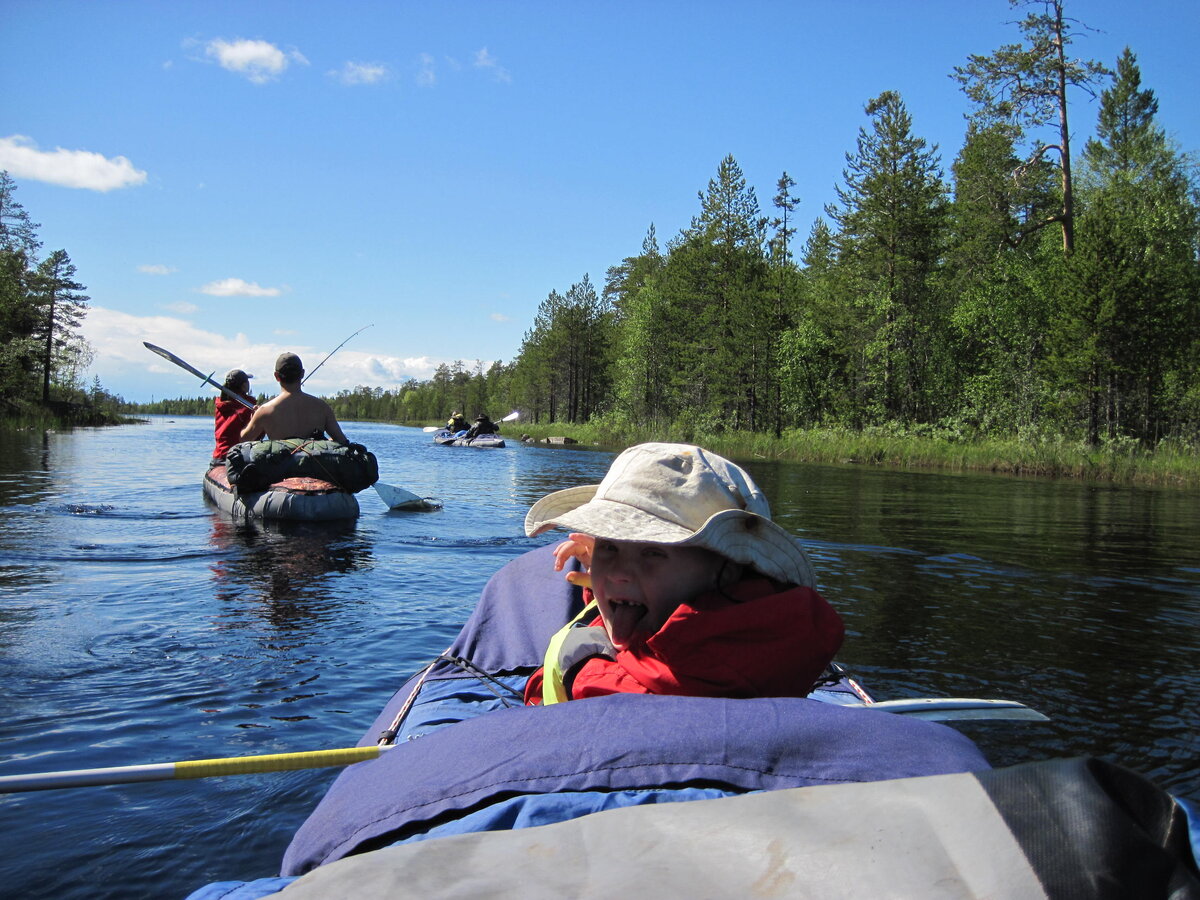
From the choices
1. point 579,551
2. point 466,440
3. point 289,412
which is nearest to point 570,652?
point 579,551

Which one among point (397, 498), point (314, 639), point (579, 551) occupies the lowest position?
point (314, 639)

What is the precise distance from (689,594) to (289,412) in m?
9.97

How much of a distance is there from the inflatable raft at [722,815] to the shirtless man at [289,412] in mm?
10060

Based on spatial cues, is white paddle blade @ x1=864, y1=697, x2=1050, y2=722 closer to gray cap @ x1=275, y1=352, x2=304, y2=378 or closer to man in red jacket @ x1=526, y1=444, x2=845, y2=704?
man in red jacket @ x1=526, y1=444, x2=845, y2=704

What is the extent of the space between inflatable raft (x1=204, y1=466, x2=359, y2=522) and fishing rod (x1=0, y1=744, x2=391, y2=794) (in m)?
8.27

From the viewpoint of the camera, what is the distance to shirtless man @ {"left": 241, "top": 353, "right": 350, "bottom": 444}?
1109cm

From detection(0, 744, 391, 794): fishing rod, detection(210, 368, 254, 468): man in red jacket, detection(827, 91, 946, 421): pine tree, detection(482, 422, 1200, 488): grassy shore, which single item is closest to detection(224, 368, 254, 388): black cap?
detection(210, 368, 254, 468): man in red jacket

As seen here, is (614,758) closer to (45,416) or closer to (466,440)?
(466,440)

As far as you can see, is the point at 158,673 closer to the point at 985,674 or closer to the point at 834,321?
the point at 985,674

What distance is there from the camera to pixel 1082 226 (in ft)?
84.6

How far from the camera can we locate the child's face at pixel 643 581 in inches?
85.7

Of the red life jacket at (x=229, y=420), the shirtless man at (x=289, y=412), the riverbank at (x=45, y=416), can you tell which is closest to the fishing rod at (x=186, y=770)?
the shirtless man at (x=289, y=412)

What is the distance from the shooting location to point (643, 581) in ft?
7.23

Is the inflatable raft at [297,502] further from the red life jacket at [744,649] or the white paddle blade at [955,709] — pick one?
the red life jacket at [744,649]
